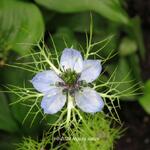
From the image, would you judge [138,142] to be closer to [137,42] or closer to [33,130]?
[137,42]

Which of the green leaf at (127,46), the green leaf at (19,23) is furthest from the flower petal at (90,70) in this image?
the green leaf at (127,46)

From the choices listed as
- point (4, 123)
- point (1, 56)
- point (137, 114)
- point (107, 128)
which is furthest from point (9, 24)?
point (137, 114)

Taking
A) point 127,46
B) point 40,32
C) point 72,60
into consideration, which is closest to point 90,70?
point 72,60

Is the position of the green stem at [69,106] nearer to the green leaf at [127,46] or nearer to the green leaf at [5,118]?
the green leaf at [5,118]

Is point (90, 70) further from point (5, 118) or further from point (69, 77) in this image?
point (5, 118)

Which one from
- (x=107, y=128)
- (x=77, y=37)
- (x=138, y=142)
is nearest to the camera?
(x=107, y=128)

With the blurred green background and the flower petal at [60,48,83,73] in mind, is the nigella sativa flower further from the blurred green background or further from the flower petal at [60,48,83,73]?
the blurred green background
